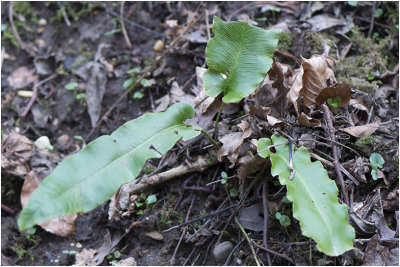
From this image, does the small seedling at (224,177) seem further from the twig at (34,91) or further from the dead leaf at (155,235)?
the twig at (34,91)

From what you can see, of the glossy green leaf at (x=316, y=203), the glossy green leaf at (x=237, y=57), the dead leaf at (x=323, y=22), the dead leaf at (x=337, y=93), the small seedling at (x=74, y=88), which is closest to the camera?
the glossy green leaf at (x=316, y=203)

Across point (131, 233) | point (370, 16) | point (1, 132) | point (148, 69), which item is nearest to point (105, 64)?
point (148, 69)

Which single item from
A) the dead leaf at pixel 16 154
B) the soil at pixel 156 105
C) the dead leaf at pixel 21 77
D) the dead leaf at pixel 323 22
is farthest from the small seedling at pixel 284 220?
the dead leaf at pixel 21 77

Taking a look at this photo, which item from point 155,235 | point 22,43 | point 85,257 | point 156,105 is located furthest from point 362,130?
point 22,43

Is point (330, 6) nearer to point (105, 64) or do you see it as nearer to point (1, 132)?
point (105, 64)

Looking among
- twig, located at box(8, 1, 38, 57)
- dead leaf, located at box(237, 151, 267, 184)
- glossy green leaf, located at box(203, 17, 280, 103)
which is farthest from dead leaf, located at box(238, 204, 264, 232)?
twig, located at box(8, 1, 38, 57)

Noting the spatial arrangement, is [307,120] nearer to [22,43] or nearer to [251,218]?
[251,218]

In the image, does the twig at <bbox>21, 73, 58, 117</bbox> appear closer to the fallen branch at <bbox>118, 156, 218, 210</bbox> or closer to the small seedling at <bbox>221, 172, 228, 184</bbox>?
the fallen branch at <bbox>118, 156, 218, 210</bbox>

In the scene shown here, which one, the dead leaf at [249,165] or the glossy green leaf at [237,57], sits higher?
the glossy green leaf at [237,57]
